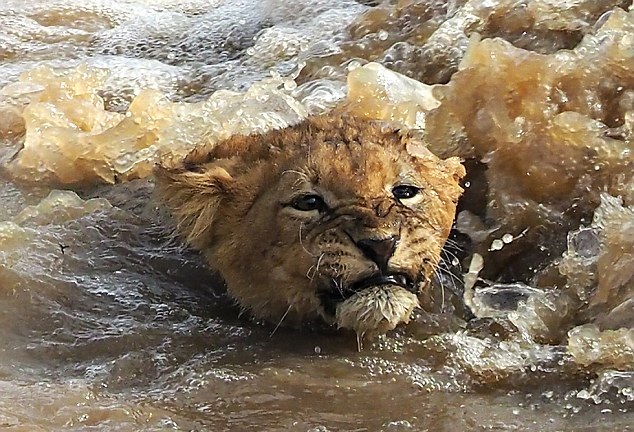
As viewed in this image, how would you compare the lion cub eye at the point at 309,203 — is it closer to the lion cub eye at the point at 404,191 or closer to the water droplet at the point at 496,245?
the lion cub eye at the point at 404,191

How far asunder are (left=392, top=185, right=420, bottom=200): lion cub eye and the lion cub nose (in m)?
0.28

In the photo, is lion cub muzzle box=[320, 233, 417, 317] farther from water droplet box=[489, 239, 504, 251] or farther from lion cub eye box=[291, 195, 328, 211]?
water droplet box=[489, 239, 504, 251]

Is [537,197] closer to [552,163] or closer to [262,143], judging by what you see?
[552,163]

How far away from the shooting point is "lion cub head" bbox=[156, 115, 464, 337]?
138 inches

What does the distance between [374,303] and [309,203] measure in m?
0.45

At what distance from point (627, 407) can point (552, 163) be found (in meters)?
1.69

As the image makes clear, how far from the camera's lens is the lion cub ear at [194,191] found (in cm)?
400

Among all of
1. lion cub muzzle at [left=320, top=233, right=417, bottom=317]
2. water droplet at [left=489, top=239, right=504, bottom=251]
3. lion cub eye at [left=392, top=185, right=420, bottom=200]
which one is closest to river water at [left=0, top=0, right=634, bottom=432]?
water droplet at [left=489, top=239, right=504, bottom=251]

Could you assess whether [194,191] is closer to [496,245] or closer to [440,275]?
[440,275]

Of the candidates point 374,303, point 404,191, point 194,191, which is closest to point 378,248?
point 374,303

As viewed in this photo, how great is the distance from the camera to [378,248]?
3.41 metres

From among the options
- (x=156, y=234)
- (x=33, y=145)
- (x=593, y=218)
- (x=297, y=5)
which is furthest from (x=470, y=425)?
(x=297, y=5)

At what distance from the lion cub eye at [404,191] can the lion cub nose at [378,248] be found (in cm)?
Result: 28

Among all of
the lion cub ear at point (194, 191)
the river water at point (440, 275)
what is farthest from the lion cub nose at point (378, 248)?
the lion cub ear at point (194, 191)
